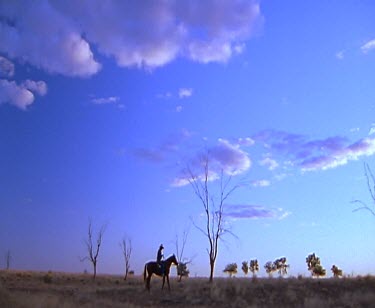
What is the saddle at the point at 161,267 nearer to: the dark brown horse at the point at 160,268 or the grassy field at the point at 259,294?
the dark brown horse at the point at 160,268

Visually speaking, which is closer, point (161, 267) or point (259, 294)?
point (259, 294)

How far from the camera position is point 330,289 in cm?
3034

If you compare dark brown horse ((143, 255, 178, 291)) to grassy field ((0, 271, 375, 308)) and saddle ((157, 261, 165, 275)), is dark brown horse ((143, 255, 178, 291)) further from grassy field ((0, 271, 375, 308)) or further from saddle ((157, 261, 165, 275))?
grassy field ((0, 271, 375, 308))

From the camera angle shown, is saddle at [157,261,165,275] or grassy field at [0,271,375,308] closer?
grassy field at [0,271,375,308]

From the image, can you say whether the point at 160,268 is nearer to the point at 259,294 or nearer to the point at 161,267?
the point at 161,267

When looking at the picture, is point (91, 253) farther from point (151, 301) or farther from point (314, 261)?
point (151, 301)

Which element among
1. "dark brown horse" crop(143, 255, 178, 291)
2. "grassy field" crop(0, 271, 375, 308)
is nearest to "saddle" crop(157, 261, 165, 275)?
"dark brown horse" crop(143, 255, 178, 291)

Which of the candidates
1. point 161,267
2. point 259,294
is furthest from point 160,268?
point 259,294

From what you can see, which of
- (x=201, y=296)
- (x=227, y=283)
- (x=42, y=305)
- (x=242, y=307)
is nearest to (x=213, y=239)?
(x=227, y=283)

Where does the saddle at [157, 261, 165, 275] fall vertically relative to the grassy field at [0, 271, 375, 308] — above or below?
above

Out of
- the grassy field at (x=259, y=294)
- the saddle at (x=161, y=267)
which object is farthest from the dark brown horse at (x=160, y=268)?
the grassy field at (x=259, y=294)

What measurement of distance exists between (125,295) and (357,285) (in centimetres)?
1553

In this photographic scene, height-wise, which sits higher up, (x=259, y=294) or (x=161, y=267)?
(x=161, y=267)

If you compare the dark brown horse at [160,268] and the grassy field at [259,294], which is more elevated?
the dark brown horse at [160,268]
